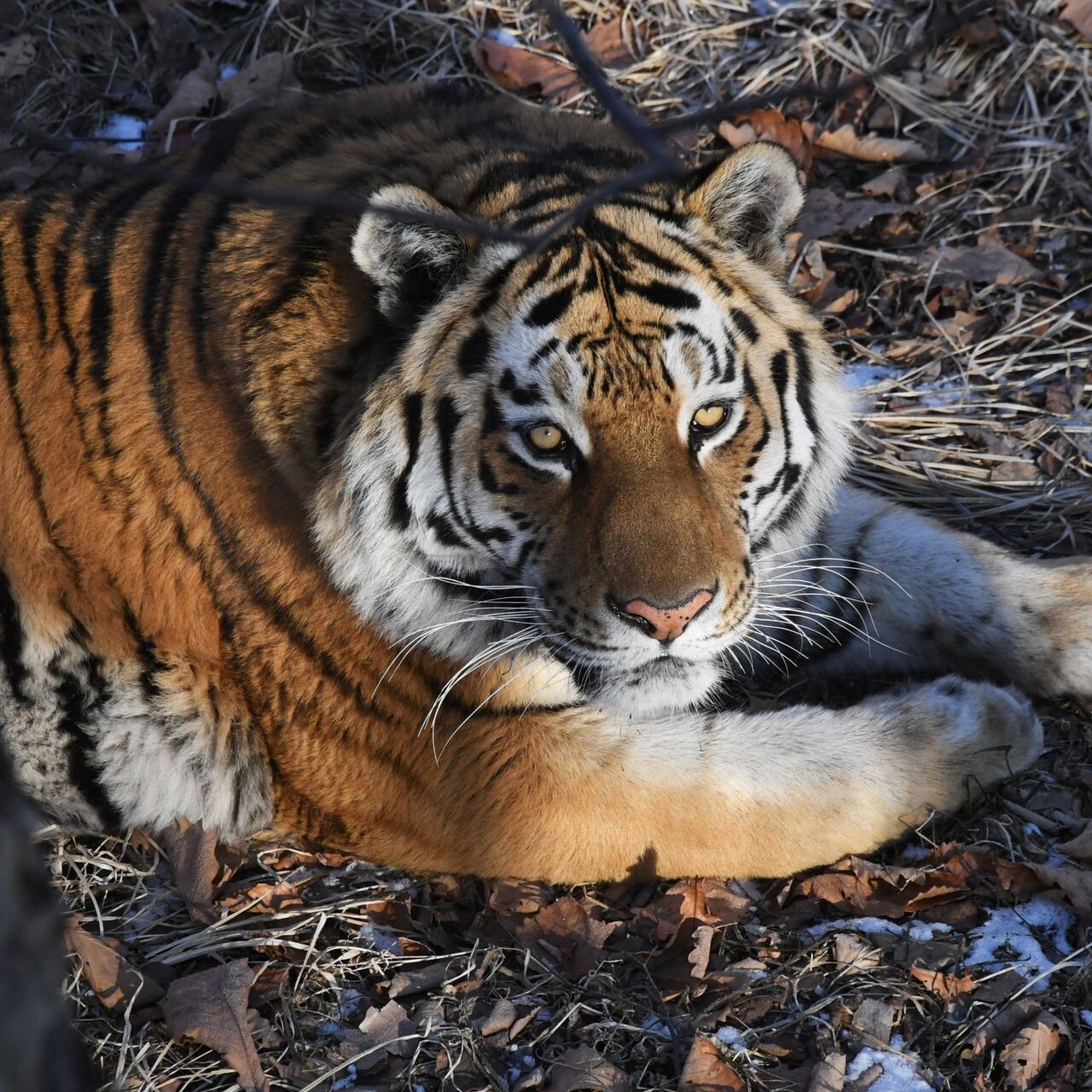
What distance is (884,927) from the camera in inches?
103

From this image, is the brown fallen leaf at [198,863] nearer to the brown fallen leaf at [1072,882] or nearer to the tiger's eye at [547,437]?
the tiger's eye at [547,437]

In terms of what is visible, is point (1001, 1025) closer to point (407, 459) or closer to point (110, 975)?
point (407, 459)

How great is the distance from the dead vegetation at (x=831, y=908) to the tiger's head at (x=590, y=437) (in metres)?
0.56

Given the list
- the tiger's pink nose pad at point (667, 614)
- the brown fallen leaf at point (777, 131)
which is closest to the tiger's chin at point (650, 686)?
the tiger's pink nose pad at point (667, 614)

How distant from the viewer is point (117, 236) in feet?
9.34

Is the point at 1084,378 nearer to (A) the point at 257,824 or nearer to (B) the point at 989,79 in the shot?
(B) the point at 989,79

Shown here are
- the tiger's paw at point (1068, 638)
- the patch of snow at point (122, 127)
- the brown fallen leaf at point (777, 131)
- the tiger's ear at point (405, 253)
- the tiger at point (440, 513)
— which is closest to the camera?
the tiger's ear at point (405, 253)

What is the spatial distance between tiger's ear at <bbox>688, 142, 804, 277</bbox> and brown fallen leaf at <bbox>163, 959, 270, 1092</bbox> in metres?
1.81

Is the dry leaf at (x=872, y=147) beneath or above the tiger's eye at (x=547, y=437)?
above

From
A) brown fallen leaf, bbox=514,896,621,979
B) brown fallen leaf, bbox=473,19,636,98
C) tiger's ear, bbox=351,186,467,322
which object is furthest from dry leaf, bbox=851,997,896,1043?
brown fallen leaf, bbox=473,19,636,98

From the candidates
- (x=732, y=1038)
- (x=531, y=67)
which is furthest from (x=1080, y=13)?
(x=732, y=1038)

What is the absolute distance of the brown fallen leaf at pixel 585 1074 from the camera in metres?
2.30

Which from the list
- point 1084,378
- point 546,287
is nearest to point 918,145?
point 1084,378

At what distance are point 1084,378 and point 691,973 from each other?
2.44 metres
